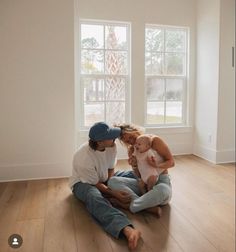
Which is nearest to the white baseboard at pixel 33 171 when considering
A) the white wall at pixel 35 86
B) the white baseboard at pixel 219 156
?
the white wall at pixel 35 86

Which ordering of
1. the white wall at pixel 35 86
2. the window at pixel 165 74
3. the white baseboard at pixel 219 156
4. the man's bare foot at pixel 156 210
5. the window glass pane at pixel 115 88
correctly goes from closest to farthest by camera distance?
1. the man's bare foot at pixel 156 210
2. the white wall at pixel 35 86
3. the white baseboard at pixel 219 156
4. the window glass pane at pixel 115 88
5. the window at pixel 165 74

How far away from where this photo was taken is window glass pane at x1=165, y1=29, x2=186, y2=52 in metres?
3.96

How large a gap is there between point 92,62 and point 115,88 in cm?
49

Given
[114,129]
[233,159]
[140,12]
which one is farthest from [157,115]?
[114,129]

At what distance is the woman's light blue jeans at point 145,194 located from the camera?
2.02m

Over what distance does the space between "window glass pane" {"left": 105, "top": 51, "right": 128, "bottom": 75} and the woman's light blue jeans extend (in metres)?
1.94

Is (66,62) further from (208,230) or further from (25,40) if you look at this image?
(208,230)

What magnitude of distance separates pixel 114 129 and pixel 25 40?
4.73 ft

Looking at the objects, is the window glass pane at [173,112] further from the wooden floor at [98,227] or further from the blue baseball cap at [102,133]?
the blue baseball cap at [102,133]

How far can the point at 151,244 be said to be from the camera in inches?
65.1

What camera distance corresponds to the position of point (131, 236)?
5.29 feet

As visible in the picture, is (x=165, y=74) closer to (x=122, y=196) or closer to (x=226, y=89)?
(x=226, y=89)

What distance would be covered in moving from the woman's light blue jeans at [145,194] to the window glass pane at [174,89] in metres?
2.06

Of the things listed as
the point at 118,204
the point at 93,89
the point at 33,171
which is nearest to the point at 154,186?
the point at 118,204
